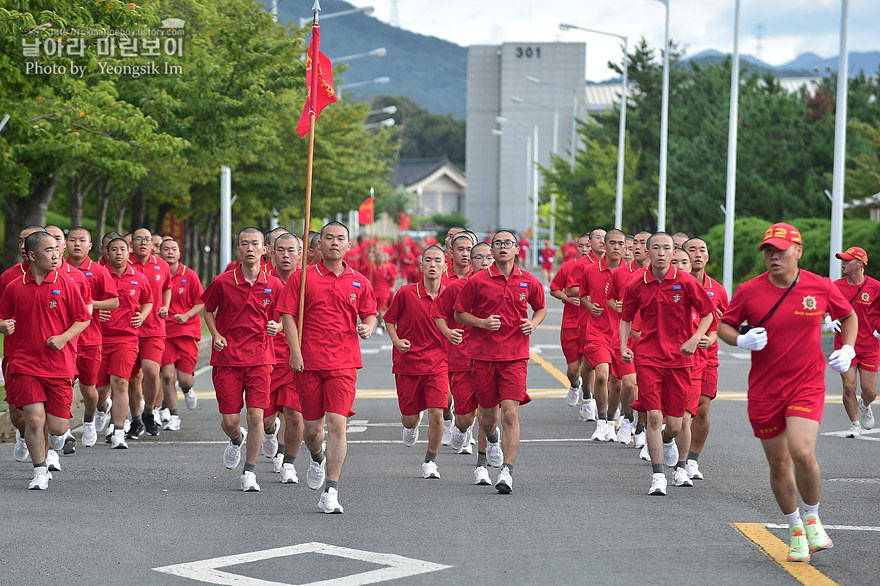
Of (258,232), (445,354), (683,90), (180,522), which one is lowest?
(180,522)

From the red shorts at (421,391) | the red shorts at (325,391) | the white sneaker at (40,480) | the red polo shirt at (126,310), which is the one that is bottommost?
the white sneaker at (40,480)

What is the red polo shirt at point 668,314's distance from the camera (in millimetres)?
10258

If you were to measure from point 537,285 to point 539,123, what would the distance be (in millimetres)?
122704

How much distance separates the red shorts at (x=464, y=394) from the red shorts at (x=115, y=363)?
3460 mm

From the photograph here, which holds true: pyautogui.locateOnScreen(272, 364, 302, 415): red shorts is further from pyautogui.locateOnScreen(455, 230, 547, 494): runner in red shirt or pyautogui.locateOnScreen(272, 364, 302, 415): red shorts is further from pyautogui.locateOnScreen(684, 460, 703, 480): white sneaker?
pyautogui.locateOnScreen(684, 460, 703, 480): white sneaker

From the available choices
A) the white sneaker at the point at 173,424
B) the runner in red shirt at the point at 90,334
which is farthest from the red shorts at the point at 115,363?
the white sneaker at the point at 173,424

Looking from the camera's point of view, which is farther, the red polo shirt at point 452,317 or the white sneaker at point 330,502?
the red polo shirt at point 452,317

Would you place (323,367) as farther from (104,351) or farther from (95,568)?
(104,351)

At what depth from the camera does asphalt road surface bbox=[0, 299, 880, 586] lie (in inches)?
286

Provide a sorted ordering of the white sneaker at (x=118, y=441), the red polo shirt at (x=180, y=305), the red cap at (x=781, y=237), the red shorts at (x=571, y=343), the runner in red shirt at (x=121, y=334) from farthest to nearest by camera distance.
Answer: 1. the red shorts at (x=571, y=343)
2. the red polo shirt at (x=180, y=305)
3. the runner in red shirt at (x=121, y=334)
4. the white sneaker at (x=118, y=441)
5. the red cap at (x=781, y=237)

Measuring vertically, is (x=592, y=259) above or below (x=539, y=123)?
below

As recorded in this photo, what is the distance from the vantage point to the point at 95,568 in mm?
7348

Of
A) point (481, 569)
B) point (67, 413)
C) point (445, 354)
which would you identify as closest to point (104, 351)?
→ point (67, 413)

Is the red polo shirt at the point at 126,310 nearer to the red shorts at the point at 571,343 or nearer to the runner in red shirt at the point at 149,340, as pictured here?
the runner in red shirt at the point at 149,340
